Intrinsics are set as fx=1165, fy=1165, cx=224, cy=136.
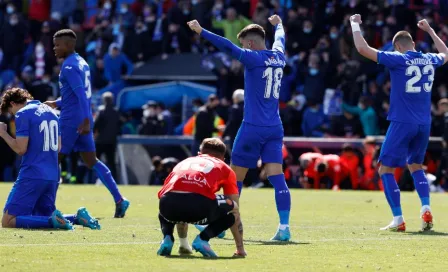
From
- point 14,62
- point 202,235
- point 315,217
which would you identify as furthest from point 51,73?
point 202,235

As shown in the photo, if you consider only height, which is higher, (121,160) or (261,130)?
(261,130)

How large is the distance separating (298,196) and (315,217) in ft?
18.2

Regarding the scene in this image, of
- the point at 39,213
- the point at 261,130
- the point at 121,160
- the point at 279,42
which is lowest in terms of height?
the point at 121,160

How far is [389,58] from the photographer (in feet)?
45.0

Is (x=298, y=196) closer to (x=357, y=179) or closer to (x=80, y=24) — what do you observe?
(x=357, y=179)

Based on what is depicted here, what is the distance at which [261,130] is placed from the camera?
41.7ft

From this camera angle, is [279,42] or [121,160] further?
[121,160]

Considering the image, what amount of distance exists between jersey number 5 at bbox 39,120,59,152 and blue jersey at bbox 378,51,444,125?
404 centimetres

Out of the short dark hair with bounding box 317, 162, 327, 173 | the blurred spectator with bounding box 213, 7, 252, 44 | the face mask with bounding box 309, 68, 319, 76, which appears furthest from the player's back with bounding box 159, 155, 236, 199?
the blurred spectator with bounding box 213, 7, 252, 44

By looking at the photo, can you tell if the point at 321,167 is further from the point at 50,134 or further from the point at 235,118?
the point at 50,134

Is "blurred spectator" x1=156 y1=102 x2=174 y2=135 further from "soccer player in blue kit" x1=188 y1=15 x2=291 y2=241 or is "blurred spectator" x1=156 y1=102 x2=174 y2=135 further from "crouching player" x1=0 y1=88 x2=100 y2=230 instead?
"soccer player in blue kit" x1=188 y1=15 x2=291 y2=241

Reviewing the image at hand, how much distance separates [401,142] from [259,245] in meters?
3.22

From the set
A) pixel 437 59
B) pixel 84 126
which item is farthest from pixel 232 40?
pixel 437 59

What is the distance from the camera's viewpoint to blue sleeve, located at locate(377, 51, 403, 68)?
536 inches
